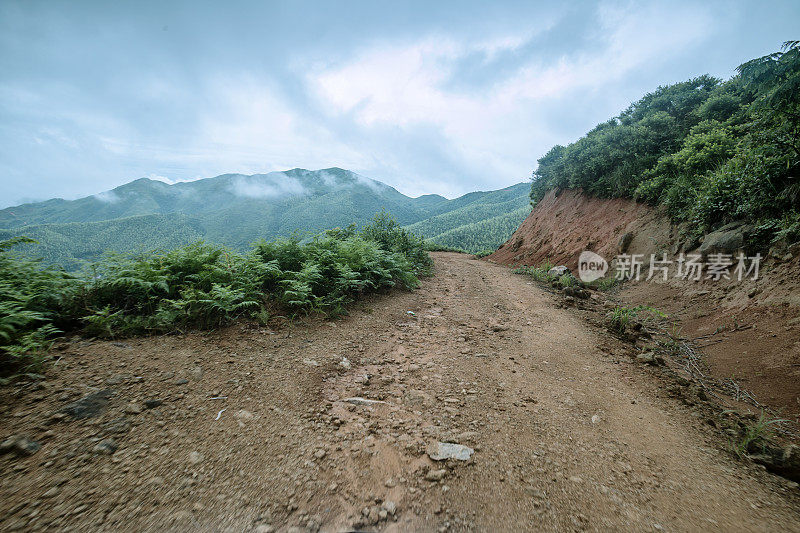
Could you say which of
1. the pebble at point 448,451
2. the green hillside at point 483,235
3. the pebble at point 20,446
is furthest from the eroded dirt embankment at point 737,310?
the green hillside at point 483,235

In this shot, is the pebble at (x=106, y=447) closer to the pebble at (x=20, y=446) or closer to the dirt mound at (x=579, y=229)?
the pebble at (x=20, y=446)

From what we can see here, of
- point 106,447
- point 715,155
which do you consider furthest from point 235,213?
point 715,155

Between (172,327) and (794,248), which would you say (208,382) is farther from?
(794,248)

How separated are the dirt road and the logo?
6.85 m

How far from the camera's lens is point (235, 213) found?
83625mm

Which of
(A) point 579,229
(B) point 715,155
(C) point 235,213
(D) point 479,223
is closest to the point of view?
(B) point 715,155

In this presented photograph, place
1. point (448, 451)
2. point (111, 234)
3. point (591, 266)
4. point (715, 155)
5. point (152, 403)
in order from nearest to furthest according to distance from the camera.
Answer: point (448, 451) → point (152, 403) → point (715, 155) → point (591, 266) → point (111, 234)

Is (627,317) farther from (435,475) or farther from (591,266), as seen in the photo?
(591,266)

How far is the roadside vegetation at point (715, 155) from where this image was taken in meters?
5.00

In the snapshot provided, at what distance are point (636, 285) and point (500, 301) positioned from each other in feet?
13.7

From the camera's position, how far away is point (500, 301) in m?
7.09

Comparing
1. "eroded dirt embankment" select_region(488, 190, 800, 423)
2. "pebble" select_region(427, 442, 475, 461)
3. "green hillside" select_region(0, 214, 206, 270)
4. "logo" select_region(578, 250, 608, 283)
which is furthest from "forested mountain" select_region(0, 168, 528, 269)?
"logo" select_region(578, 250, 608, 283)

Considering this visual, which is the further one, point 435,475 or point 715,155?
point 715,155

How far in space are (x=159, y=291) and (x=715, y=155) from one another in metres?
13.3
